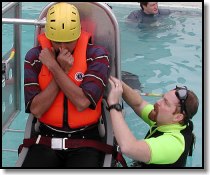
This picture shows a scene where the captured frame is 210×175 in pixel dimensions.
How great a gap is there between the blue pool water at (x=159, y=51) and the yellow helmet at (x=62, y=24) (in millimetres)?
1992

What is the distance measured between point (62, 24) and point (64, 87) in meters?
0.41

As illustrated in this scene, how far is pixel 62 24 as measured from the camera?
2846 mm

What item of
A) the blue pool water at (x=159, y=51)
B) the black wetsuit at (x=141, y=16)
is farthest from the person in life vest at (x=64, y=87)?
the black wetsuit at (x=141, y=16)

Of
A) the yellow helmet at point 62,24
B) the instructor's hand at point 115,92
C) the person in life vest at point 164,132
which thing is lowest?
the person in life vest at point 164,132

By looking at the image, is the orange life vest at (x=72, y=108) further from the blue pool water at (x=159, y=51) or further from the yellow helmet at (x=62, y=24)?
the blue pool water at (x=159, y=51)

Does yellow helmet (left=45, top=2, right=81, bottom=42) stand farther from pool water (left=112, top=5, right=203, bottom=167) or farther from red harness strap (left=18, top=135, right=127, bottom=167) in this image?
pool water (left=112, top=5, right=203, bottom=167)

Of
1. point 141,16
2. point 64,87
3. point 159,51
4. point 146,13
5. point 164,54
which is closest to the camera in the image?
point 64,87

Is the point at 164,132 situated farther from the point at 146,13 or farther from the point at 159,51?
the point at 146,13

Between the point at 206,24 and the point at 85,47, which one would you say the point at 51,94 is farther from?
the point at 206,24

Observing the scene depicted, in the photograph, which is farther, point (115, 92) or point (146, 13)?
point (146, 13)

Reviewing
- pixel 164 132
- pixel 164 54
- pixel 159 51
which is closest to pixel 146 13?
pixel 159 51

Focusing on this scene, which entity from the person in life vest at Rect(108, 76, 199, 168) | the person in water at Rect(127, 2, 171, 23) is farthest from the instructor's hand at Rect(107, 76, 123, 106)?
the person in water at Rect(127, 2, 171, 23)

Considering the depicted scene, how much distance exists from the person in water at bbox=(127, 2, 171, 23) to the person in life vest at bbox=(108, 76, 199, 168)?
500 cm

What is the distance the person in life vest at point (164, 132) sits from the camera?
2520mm
